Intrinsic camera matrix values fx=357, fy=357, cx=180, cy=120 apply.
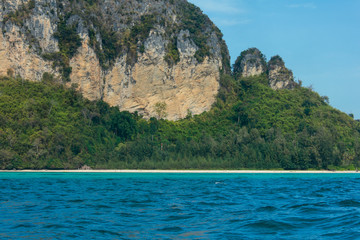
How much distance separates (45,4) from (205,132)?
38.4m

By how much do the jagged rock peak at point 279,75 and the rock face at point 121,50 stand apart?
16.7m

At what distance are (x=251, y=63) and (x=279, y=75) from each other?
7.97 meters

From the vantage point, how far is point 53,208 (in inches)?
490

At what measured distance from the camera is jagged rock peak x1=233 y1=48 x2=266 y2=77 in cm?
9400

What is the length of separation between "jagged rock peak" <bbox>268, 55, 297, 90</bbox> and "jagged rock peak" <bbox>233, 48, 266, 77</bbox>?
2.58 m

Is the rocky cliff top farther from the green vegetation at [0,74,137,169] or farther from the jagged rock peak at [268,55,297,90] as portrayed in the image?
the green vegetation at [0,74,137,169]

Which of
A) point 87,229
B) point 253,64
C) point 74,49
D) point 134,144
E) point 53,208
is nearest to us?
point 87,229

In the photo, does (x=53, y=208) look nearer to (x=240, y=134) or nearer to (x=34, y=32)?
(x=240, y=134)

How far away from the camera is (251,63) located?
94188mm

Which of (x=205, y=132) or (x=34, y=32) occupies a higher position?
(x=34, y=32)

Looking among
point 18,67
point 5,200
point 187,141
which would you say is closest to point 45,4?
point 18,67

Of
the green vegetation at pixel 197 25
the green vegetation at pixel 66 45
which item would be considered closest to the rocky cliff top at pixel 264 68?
the green vegetation at pixel 197 25

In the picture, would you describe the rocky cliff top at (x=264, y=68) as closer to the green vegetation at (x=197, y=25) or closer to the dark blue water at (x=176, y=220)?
the green vegetation at (x=197, y=25)

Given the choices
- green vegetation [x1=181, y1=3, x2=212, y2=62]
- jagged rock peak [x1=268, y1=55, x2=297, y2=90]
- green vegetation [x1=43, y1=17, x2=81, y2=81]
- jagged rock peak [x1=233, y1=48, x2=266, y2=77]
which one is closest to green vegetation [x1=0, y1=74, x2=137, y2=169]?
green vegetation [x1=43, y1=17, x2=81, y2=81]
